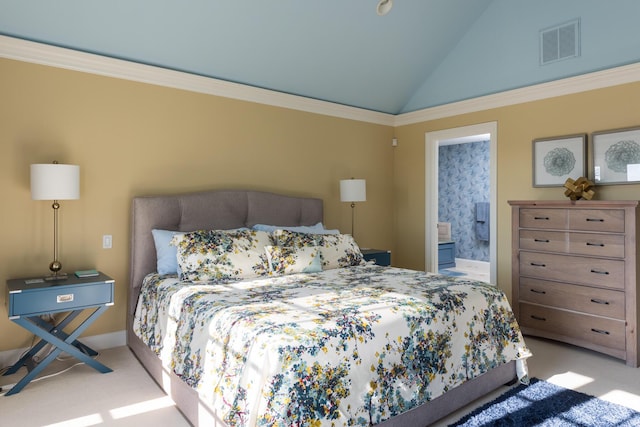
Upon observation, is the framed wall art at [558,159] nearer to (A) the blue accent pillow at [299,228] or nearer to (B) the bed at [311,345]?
(B) the bed at [311,345]

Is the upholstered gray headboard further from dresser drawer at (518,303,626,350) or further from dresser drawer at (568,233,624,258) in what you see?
dresser drawer at (568,233,624,258)

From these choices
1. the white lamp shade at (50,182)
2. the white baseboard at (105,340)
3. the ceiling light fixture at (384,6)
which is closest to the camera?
the white lamp shade at (50,182)

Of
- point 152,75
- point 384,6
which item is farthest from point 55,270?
point 384,6

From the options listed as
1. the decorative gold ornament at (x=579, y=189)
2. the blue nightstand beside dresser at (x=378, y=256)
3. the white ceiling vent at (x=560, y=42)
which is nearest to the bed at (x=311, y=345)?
the blue nightstand beside dresser at (x=378, y=256)

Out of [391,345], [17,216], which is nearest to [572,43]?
[391,345]

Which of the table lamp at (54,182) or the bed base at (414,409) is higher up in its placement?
the table lamp at (54,182)

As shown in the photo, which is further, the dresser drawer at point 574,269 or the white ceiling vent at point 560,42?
the white ceiling vent at point 560,42

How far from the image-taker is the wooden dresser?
321 cm

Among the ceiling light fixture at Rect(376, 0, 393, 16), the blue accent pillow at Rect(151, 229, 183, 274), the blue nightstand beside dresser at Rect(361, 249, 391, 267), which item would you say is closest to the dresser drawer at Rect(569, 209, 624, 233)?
the blue nightstand beside dresser at Rect(361, 249, 391, 267)

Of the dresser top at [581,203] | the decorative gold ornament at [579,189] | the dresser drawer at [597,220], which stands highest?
the decorative gold ornament at [579,189]

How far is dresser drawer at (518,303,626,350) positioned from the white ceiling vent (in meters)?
2.32

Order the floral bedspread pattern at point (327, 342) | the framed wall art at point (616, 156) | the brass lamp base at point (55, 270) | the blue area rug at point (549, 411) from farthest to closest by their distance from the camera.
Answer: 1. the framed wall art at point (616, 156)
2. the brass lamp base at point (55, 270)
3. the blue area rug at point (549, 411)
4. the floral bedspread pattern at point (327, 342)

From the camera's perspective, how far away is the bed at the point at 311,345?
5.74 ft

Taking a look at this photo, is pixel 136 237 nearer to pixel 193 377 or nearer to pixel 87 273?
pixel 87 273
